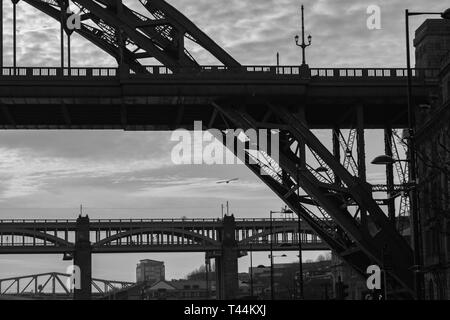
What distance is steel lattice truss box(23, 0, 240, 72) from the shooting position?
69188 mm

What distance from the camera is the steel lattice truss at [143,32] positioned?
69188mm

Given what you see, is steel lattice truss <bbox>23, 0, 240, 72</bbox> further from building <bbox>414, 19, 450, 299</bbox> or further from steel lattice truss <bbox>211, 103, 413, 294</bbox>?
building <bbox>414, 19, 450, 299</bbox>

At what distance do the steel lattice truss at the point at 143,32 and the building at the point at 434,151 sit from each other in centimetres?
1489

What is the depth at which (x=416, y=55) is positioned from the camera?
77438 millimetres

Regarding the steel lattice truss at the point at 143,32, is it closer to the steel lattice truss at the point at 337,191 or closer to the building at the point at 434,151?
the steel lattice truss at the point at 337,191

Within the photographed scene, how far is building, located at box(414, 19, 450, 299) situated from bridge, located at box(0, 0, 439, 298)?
5.39ft

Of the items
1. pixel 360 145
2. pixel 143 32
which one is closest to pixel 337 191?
pixel 360 145

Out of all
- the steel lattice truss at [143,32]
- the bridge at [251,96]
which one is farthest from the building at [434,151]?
the steel lattice truss at [143,32]

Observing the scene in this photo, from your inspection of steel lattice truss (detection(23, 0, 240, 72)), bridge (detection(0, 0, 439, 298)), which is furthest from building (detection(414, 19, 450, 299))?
steel lattice truss (detection(23, 0, 240, 72))

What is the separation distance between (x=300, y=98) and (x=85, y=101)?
51.8ft

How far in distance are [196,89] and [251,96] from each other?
13.3ft
